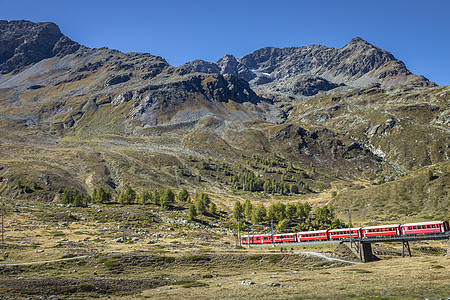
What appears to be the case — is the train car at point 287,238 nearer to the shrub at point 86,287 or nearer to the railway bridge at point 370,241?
the railway bridge at point 370,241

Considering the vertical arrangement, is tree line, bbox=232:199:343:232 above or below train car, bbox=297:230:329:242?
above

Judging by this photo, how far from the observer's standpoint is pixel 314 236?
87.8 meters

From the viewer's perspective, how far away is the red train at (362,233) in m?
68.2

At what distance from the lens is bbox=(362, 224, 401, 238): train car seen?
7170 cm

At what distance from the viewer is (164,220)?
13562cm

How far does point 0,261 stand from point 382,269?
227 feet

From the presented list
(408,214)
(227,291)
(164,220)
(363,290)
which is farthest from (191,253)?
(408,214)

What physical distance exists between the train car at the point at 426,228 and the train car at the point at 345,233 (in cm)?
1020

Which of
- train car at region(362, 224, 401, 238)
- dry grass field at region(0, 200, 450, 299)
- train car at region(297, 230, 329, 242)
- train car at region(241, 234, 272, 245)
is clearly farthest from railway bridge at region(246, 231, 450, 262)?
train car at region(241, 234, 272, 245)

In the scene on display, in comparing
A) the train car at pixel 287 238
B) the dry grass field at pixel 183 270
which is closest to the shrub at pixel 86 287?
the dry grass field at pixel 183 270

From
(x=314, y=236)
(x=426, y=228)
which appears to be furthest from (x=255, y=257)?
(x=426, y=228)

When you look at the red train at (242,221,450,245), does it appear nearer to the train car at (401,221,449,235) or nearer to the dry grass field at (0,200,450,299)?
the train car at (401,221,449,235)

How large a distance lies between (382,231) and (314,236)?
18774 millimetres

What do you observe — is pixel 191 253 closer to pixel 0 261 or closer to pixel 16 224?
pixel 0 261
